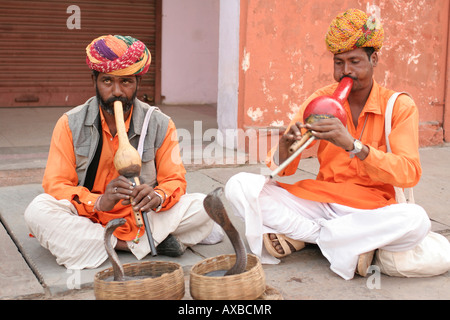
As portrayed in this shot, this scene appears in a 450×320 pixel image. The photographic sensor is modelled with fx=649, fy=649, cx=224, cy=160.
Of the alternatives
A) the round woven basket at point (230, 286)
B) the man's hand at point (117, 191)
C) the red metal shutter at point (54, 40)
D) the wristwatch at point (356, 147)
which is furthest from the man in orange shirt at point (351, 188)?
the red metal shutter at point (54, 40)

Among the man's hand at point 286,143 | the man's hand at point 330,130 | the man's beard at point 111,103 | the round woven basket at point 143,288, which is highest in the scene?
the man's beard at point 111,103

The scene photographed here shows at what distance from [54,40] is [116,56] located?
16.4ft

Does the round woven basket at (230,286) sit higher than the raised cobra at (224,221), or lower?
lower

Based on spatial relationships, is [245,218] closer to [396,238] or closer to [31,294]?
[396,238]

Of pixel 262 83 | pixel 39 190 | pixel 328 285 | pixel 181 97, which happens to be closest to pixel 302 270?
pixel 328 285

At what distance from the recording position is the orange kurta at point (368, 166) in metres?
3.00

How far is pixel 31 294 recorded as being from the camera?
2.84m

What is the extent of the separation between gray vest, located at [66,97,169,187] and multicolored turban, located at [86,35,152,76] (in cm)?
25

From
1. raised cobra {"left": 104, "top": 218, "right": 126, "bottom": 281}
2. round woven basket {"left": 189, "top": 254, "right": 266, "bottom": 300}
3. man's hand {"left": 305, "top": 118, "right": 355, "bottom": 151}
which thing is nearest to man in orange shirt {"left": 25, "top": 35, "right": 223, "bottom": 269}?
raised cobra {"left": 104, "top": 218, "right": 126, "bottom": 281}

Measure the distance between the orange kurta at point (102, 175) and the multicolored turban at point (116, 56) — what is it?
291mm

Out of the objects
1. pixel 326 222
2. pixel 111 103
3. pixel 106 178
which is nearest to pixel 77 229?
pixel 106 178

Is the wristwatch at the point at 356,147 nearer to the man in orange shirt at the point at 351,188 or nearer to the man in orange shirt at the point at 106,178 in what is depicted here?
the man in orange shirt at the point at 351,188

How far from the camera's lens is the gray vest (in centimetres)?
321

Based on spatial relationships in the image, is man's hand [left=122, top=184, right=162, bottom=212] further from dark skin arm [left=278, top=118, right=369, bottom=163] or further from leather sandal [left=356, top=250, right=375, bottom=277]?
leather sandal [left=356, top=250, right=375, bottom=277]
